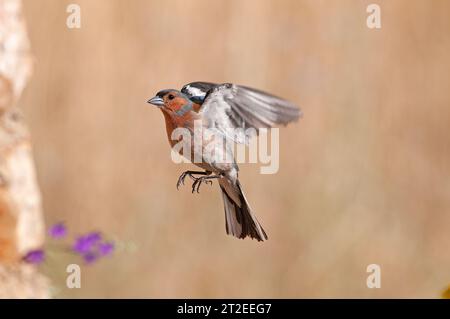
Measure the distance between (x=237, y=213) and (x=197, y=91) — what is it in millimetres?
235

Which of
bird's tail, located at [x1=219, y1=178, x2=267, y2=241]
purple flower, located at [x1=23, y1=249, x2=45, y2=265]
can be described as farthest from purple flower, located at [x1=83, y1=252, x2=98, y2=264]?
bird's tail, located at [x1=219, y1=178, x2=267, y2=241]

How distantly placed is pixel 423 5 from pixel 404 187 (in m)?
0.87

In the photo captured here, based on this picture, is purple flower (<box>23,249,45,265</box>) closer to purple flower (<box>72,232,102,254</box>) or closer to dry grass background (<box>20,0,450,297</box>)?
purple flower (<box>72,232,102,254</box>)

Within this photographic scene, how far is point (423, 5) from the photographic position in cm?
393

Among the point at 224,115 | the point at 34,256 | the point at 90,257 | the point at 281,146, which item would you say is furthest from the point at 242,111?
Result: the point at 281,146

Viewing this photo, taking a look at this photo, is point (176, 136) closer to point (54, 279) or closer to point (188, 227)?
point (54, 279)

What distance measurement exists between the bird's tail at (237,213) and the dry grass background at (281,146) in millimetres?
1748

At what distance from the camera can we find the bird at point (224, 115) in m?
1.33

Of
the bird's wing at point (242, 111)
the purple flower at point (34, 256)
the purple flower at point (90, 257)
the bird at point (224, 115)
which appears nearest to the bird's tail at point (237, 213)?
the bird at point (224, 115)

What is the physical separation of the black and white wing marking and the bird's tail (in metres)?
0.16

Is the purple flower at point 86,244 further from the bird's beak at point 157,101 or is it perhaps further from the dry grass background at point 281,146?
the bird's beak at point 157,101

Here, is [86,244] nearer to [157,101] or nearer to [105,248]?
[105,248]

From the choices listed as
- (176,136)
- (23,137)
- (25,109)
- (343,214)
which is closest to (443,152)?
(343,214)

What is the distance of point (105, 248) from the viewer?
276 cm
